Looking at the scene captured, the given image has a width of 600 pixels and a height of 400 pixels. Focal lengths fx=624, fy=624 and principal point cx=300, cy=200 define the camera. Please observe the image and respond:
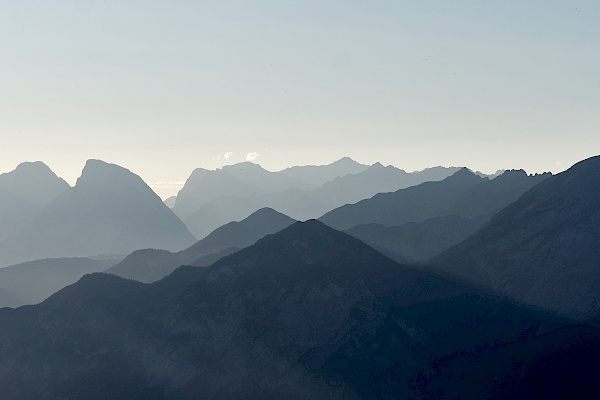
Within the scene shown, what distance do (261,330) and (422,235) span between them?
10649 centimetres

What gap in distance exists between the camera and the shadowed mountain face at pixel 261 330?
3538 inches

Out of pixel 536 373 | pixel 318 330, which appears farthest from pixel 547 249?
pixel 536 373

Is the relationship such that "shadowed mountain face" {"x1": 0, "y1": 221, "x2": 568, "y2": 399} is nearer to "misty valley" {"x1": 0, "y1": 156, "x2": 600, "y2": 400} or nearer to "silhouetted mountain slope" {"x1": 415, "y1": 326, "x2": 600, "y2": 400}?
"misty valley" {"x1": 0, "y1": 156, "x2": 600, "y2": 400}

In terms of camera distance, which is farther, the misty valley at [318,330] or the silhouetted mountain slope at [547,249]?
the silhouetted mountain slope at [547,249]

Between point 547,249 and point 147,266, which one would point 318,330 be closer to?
point 547,249

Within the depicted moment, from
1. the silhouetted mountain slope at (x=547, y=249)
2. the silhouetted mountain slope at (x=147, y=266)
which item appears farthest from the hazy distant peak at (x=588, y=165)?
the silhouetted mountain slope at (x=147, y=266)

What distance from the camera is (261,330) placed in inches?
3856

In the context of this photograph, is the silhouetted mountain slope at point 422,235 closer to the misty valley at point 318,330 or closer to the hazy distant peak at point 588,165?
the hazy distant peak at point 588,165

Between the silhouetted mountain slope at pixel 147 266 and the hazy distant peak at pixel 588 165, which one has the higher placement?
the hazy distant peak at pixel 588 165

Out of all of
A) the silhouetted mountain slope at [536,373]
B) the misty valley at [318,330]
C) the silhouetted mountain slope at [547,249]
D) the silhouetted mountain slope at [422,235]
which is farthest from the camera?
the silhouetted mountain slope at [422,235]

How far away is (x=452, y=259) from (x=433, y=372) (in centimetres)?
5677

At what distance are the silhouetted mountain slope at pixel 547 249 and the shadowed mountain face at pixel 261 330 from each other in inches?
780

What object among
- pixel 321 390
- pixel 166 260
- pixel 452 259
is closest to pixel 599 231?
pixel 452 259

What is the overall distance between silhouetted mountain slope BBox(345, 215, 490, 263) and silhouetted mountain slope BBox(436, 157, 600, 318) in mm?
35914
